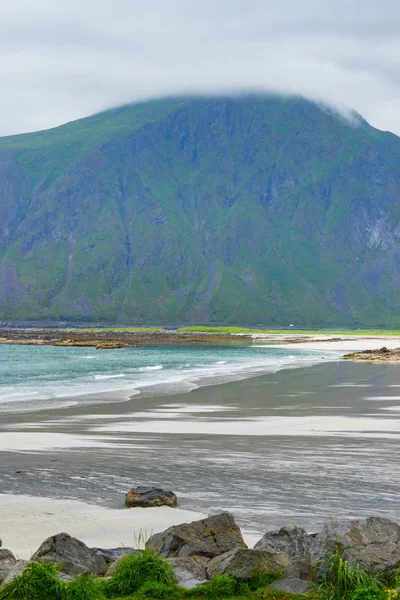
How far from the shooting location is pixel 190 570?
11.7 metres

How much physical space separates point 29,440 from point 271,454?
8.58 meters

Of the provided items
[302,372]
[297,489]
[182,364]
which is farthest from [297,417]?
[182,364]

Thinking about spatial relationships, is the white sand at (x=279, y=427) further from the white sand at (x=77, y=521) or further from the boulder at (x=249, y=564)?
the boulder at (x=249, y=564)

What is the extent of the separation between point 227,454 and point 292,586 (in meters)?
13.1

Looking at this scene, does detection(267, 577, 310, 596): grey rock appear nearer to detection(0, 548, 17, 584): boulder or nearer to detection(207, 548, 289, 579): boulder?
detection(207, 548, 289, 579): boulder

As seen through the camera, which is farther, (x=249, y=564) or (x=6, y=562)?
(x=6, y=562)

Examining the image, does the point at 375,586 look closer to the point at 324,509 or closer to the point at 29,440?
the point at 324,509

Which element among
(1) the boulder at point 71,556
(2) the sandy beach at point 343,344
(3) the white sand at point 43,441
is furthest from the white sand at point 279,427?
(2) the sandy beach at point 343,344

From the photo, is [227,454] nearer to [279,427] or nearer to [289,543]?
[279,427]

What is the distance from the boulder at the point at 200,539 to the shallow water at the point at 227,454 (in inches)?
87.0

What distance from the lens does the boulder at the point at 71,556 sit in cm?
1203

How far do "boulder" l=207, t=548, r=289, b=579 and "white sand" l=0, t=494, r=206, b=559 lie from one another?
3.36 m

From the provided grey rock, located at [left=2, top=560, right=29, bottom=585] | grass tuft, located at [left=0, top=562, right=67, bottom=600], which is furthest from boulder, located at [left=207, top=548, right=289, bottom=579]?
grey rock, located at [left=2, top=560, right=29, bottom=585]

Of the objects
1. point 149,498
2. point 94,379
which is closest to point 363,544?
point 149,498
